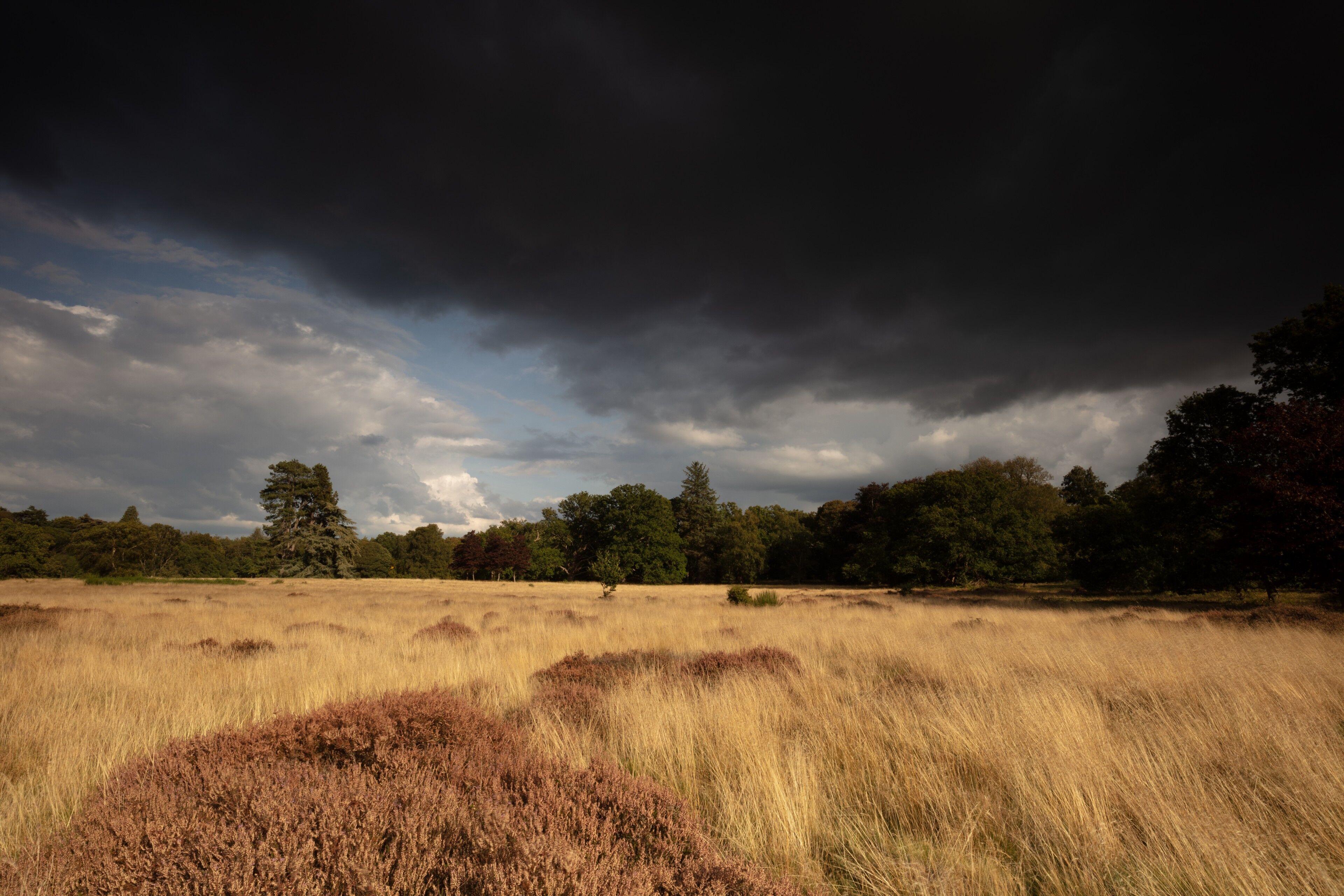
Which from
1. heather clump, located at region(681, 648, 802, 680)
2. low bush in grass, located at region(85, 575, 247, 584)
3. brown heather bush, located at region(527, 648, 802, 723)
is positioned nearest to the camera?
brown heather bush, located at region(527, 648, 802, 723)

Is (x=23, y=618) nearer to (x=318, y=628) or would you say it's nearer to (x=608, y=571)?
(x=318, y=628)

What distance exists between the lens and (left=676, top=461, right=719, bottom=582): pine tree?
79.1 m

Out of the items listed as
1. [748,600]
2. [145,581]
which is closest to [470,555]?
[145,581]

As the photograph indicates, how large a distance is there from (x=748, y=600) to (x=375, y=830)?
2157cm

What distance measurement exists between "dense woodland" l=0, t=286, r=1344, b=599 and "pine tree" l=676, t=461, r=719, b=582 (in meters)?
0.23

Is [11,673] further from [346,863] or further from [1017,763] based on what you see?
[1017,763]

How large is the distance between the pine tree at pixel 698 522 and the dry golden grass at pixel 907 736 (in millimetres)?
67495

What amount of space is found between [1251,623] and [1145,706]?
35.2ft

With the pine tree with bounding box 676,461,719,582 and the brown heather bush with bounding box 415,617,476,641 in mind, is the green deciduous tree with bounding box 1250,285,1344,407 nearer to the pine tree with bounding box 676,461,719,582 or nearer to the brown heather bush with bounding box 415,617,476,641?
the brown heather bush with bounding box 415,617,476,641

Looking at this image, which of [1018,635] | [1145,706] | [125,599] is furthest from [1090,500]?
[125,599]

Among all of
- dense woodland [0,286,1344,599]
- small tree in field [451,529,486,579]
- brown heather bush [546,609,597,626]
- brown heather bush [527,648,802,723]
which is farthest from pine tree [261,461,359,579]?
brown heather bush [527,648,802,723]

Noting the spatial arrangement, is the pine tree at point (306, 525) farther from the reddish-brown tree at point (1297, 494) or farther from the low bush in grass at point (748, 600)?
the reddish-brown tree at point (1297, 494)

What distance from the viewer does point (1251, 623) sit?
41.1ft

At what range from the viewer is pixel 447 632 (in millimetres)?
12391
